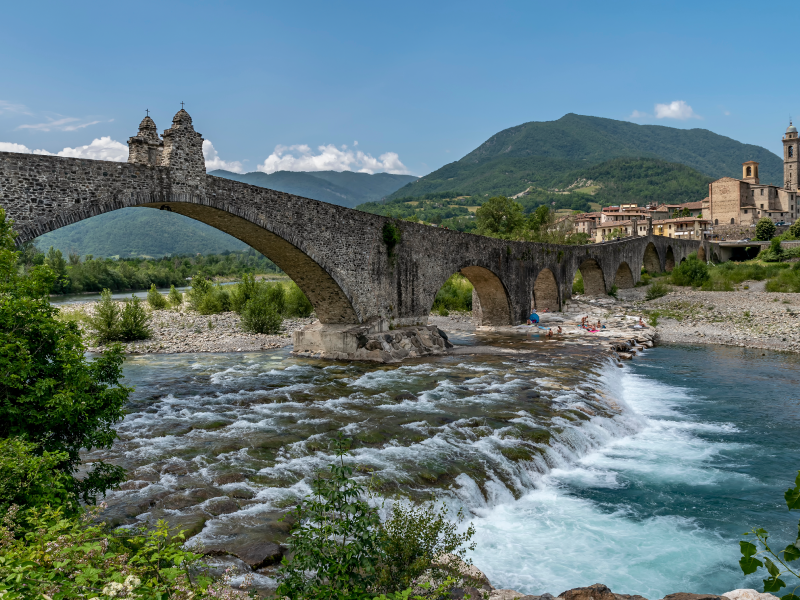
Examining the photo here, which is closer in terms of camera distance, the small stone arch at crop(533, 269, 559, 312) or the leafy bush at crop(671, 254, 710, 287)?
the small stone arch at crop(533, 269, 559, 312)

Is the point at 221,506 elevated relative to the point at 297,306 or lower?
lower

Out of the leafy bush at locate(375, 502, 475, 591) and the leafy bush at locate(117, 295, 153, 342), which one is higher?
the leafy bush at locate(117, 295, 153, 342)

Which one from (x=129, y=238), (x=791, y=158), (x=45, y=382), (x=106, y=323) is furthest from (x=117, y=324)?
(x=129, y=238)

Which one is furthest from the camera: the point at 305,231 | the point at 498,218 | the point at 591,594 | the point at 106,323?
the point at 498,218

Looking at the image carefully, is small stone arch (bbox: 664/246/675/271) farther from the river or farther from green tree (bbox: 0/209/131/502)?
green tree (bbox: 0/209/131/502)

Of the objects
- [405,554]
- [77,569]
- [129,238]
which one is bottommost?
[405,554]

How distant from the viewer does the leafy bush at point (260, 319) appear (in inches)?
997

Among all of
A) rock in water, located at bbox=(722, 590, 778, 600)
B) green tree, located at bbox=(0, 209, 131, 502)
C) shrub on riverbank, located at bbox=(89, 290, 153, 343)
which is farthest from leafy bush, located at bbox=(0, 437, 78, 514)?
shrub on riverbank, located at bbox=(89, 290, 153, 343)

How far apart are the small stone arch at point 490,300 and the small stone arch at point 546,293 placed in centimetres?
620

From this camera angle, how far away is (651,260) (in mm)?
58750

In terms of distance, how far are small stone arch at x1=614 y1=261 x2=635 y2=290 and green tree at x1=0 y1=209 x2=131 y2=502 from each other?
49.8 metres

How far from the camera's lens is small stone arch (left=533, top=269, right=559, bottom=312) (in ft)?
110

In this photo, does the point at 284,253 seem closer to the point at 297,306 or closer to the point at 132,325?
the point at 132,325

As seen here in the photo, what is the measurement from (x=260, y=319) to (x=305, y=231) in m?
10.2
